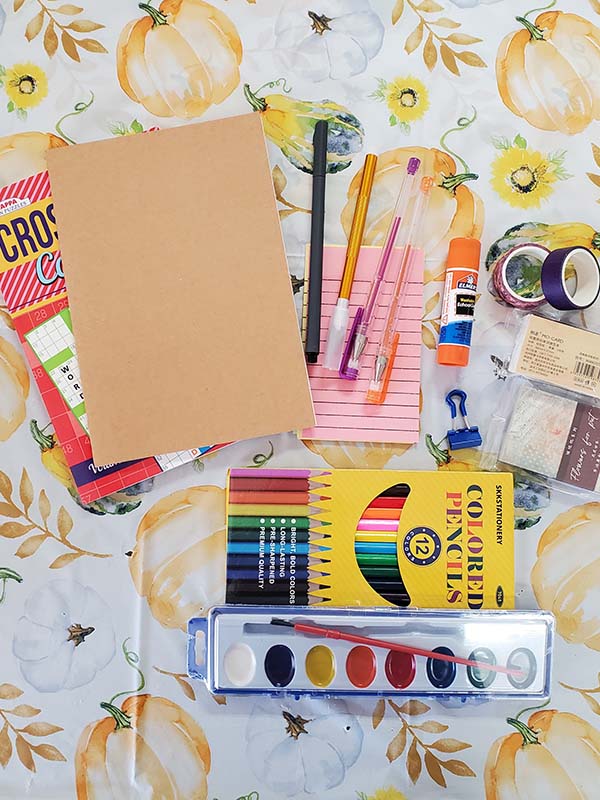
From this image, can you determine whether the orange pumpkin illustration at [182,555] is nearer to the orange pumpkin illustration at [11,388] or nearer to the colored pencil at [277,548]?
the colored pencil at [277,548]

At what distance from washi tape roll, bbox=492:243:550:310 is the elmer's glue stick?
1.0 inches

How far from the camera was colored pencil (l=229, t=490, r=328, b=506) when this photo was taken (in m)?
0.77

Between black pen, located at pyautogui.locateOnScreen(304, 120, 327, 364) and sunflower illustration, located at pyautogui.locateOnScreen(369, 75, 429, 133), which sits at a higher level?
sunflower illustration, located at pyautogui.locateOnScreen(369, 75, 429, 133)

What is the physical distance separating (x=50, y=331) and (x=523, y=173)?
0.53 metres

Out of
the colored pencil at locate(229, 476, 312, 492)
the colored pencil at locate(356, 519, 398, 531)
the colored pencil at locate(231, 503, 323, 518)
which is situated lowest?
the colored pencil at locate(356, 519, 398, 531)

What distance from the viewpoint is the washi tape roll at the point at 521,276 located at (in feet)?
2.55

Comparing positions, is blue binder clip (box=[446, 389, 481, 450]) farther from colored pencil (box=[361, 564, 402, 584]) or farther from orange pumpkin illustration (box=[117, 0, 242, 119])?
orange pumpkin illustration (box=[117, 0, 242, 119])

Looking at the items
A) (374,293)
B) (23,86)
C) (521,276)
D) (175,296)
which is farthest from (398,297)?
(23,86)

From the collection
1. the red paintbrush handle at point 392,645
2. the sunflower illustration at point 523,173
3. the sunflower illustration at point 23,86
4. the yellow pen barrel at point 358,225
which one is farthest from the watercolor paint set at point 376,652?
the sunflower illustration at point 23,86

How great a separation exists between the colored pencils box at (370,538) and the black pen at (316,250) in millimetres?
134

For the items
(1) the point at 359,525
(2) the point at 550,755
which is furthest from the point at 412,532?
(2) the point at 550,755

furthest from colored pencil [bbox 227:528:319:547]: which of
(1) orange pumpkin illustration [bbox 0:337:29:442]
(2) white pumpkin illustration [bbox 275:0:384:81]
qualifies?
(2) white pumpkin illustration [bbox 275:0:384:81]

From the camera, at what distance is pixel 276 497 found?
0.77 meters

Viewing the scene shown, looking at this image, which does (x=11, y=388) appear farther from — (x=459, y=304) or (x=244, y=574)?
(x=459, y=304)
